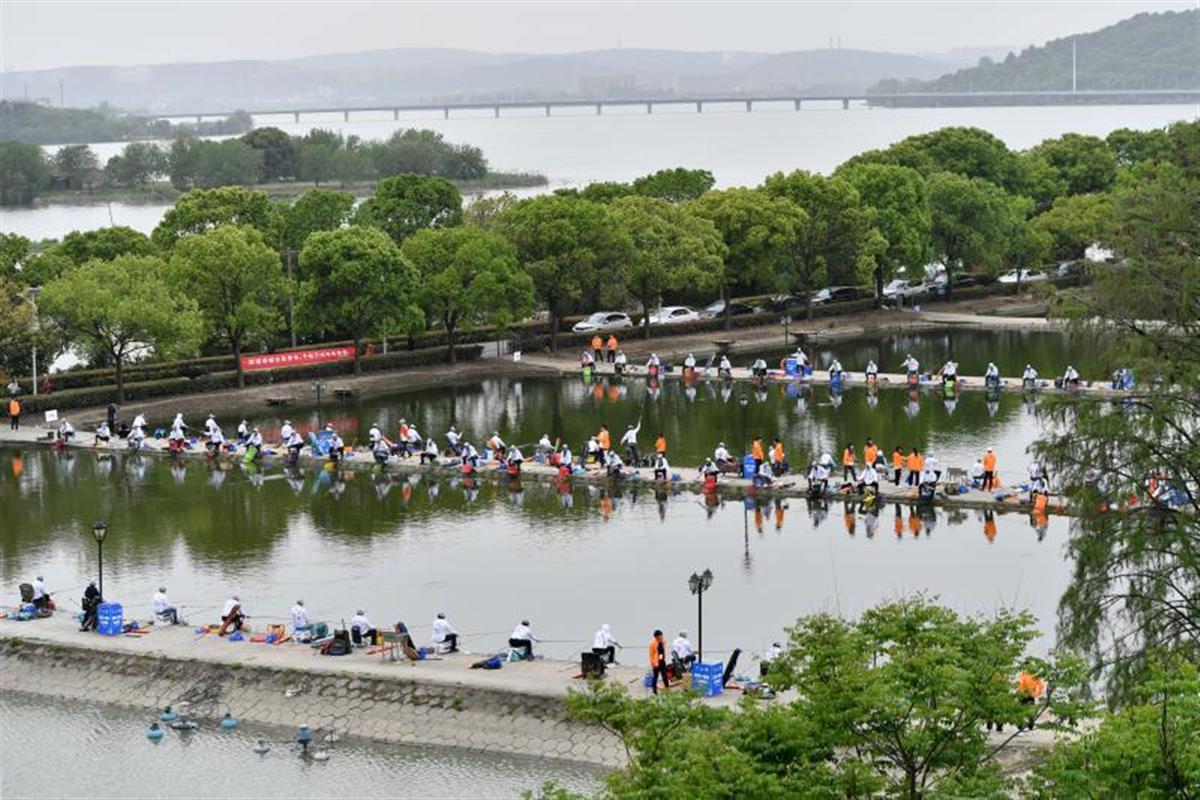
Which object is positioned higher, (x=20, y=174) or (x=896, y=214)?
(x=20, y=174)

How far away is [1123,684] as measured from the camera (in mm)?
28312

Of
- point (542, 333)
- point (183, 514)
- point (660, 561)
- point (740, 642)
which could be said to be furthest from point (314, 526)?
point (542, 333)

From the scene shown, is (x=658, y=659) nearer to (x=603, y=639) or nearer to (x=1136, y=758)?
(x=603, y=639)

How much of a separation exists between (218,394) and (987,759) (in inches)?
1957

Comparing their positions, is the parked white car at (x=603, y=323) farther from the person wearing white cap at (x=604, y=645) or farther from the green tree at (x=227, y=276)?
the person wearing white cap at (x=604, y=645)

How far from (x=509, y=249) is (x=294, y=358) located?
31.7 ft

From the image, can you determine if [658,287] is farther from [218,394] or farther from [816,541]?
[816,541]

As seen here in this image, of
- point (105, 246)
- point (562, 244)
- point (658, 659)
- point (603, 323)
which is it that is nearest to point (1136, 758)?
point (658, 659)

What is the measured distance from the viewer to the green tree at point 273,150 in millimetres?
178125

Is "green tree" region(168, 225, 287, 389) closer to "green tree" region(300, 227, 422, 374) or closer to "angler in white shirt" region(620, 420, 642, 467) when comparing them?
"green tree" region(300, 227, 422, 374)

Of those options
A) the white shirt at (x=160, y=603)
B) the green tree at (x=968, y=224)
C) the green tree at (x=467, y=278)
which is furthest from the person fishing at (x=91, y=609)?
the green tree at (x=968, y=224)

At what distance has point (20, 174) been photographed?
7003 inches

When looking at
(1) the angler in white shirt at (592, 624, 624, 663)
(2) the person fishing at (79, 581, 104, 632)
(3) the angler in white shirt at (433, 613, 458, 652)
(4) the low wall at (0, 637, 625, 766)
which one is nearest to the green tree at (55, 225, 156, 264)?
(2) the person fishing at (79, 581, 104, 632)

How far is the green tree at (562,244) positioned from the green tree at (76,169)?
11686 cm
